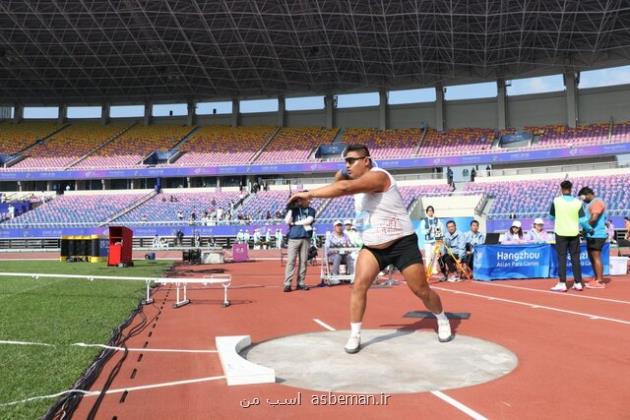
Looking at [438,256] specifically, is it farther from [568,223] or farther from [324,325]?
[324,325]

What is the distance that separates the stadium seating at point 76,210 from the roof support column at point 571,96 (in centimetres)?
3740

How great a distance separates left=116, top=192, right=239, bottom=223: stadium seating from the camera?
41.8 metres

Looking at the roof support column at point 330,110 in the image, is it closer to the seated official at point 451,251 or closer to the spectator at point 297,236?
the seated official at point 451,251

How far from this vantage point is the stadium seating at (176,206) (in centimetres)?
4178

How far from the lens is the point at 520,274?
13.1 metres

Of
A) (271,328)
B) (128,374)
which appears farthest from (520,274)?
(128,374)

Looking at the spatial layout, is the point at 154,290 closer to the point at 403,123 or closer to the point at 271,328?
the point at 271,328

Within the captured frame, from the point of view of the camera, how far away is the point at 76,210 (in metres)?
43.9

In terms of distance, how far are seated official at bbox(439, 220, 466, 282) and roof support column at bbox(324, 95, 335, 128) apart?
38969 mm

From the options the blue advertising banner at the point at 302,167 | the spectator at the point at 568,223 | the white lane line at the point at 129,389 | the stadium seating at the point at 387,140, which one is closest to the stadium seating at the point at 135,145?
the blue advertising banner at the point at 302,167

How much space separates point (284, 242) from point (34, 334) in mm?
30370

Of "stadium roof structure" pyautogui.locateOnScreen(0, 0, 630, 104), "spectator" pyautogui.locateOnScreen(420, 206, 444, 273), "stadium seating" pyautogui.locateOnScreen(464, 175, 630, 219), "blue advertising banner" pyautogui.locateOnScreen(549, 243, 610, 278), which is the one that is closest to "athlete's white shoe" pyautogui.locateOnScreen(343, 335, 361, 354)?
"spectator" pyautogui.locateOnScreen(420, 206, 444, 273)

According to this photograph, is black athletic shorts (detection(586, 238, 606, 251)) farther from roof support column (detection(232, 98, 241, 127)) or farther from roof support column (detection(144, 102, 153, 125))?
roof support column (detection(144, 102, 153, 125))

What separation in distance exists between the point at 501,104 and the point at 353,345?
44850 millimetres
